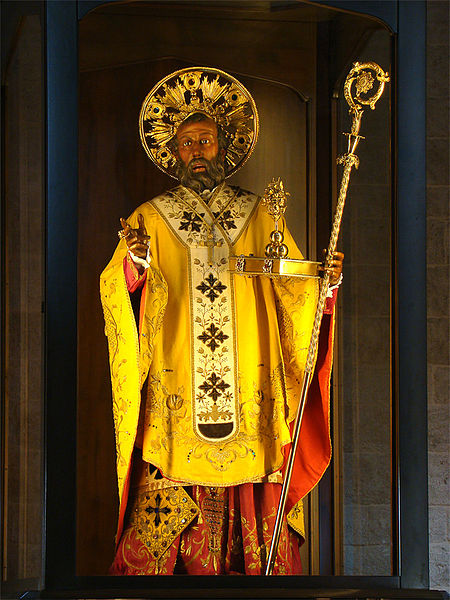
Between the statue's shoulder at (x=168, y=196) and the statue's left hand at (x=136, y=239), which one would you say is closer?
the statue's left hand at (x=136, y=239)

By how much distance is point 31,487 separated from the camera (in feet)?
7.89

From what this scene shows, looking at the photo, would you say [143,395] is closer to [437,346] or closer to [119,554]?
[119,554]

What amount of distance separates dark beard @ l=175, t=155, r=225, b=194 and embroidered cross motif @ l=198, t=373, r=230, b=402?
18.7 inches

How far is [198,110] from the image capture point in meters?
2.35

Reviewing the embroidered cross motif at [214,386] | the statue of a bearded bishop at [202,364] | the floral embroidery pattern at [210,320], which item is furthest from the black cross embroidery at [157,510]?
the embroidered cross motif at [214,386]

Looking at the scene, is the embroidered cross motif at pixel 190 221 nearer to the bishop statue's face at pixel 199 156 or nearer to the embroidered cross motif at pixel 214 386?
the bishop statue's face at pixel 199 156

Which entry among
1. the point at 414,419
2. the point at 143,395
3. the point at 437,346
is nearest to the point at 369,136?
the point at 414,419

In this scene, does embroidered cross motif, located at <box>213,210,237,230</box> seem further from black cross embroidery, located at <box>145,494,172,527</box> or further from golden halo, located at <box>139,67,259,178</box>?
black cross embroidery, located at <box>145,494,172,527</box>

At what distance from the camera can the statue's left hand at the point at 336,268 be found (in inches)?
90.2

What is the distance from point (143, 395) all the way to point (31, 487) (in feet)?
1.36

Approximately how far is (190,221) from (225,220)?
9cm

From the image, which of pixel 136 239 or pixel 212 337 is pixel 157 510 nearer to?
pixel 212 337

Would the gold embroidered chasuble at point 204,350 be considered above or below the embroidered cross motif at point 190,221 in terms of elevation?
below

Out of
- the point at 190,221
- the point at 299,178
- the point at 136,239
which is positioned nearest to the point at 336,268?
the point at 299,178
